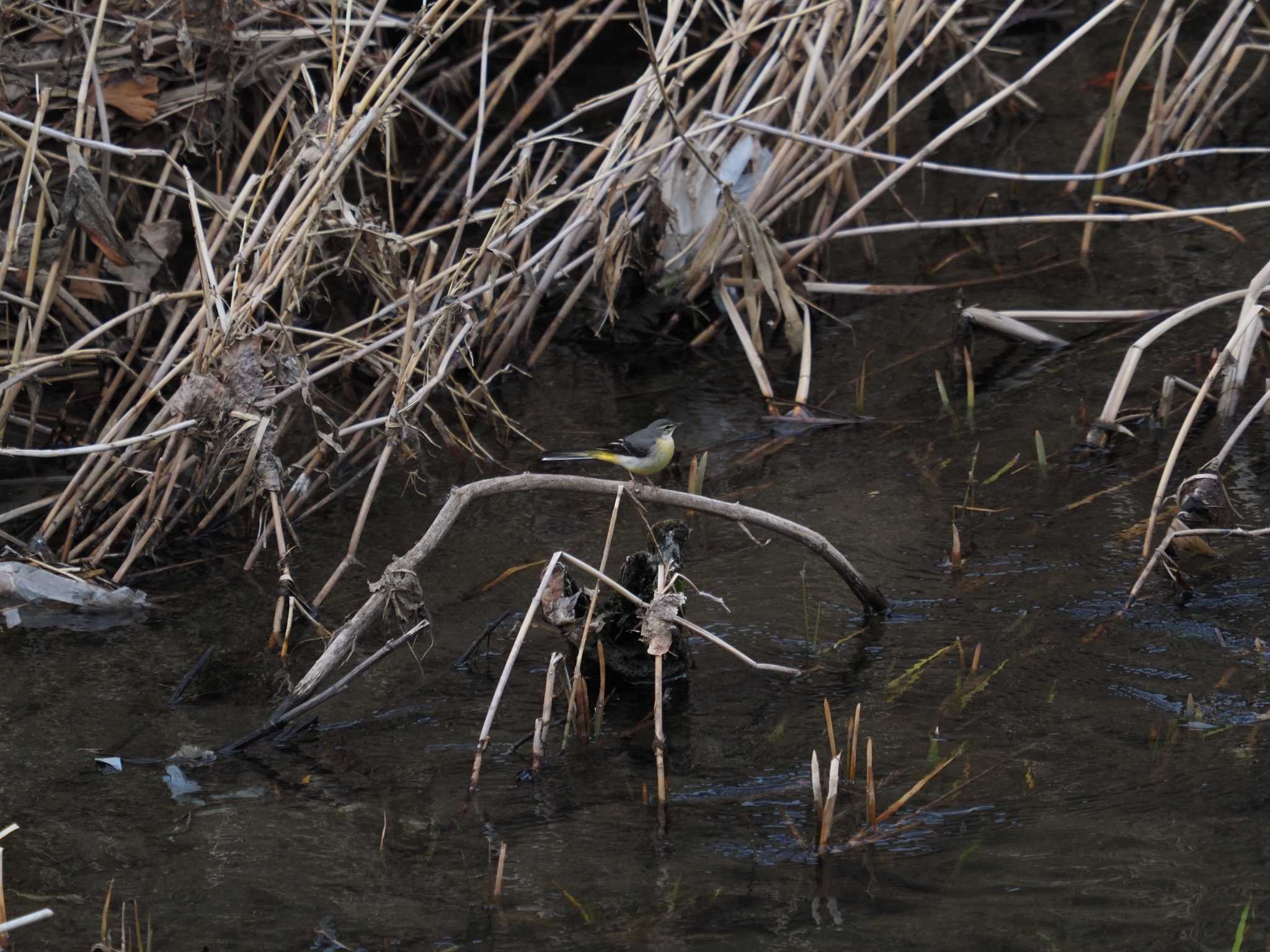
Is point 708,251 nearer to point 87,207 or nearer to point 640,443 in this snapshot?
point 640,443

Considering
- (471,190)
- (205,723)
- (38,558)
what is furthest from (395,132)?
(205,723)

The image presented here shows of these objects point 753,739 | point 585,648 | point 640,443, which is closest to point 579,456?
point 640,443

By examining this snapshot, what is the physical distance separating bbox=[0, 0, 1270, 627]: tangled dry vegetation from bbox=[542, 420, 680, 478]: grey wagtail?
51 cm

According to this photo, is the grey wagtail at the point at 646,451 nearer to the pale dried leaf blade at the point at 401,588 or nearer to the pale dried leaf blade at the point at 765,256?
the pale dried leaf blade at the point at 765,256

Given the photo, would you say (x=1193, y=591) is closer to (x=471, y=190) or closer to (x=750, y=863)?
(x=750, y=863)

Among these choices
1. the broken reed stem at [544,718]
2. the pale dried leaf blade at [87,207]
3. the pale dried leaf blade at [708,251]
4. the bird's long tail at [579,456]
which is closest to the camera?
the broken reed stem at [544,718]

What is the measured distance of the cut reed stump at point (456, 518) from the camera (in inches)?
143

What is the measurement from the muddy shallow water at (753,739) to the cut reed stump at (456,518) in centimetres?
39

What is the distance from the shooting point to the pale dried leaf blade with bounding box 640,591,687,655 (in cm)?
353

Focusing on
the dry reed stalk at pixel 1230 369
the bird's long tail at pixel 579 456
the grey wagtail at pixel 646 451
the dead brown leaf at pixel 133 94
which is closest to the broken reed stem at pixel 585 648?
the grey wagtail at pixel 646 451

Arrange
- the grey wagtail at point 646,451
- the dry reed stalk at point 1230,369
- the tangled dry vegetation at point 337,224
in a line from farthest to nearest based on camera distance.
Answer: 1. the grey wagtail at point 646,451
2. the tangled dry vegetation at point 337,224
3. the dry reed stalk at point 1230,369

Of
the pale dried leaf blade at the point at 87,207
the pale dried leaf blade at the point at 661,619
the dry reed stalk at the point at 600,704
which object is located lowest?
the dry reed stalk at the point at 600,704

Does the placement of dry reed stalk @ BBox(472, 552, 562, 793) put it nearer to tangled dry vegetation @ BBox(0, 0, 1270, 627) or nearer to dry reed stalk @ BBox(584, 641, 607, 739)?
dry reed stalk @ BBox(584, 641, 607, 739)

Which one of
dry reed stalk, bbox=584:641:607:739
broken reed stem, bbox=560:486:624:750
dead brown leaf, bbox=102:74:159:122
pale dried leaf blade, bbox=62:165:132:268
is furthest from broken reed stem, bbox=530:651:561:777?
dead brown leaf, bbox=102:74:159:122
